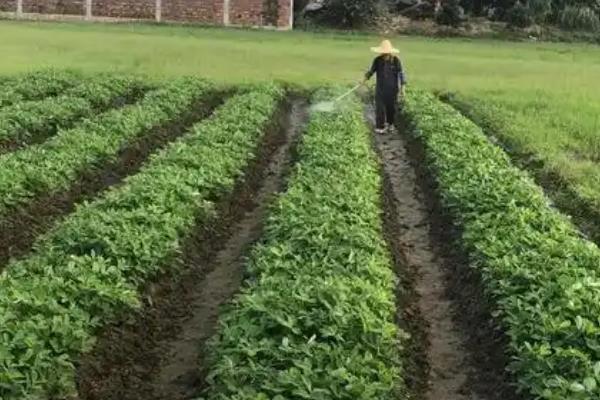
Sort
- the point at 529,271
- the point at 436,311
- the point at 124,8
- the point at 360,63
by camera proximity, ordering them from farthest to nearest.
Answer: the point at 124,8, the point at 360,63, the point at 436,311, the point at 529,271

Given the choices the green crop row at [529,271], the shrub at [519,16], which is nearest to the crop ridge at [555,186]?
the green crop row at [529,271]

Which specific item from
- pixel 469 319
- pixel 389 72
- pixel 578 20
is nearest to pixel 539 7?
pixel 578 20

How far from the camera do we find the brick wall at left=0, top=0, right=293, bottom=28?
5578 centimetres

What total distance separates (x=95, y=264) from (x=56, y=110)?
1059 centimetres

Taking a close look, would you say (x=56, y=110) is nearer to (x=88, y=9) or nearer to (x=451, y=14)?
(x=88, y=9)

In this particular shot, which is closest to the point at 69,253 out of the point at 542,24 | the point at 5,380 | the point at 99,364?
the point at 99,364

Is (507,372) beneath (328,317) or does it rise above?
beneath

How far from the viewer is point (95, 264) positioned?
7.64m

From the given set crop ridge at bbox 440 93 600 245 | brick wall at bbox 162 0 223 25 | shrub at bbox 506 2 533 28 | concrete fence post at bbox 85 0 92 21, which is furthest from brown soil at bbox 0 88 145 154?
shrub at bbox 506 2 533 28

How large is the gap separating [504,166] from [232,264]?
5025 mm

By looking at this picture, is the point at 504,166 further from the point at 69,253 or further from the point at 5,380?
the point at 5,380

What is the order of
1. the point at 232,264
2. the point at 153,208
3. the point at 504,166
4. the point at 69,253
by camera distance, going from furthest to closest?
the point at 504,166 → the point at 232,264 → the point at 153,208 → the point at 69,253

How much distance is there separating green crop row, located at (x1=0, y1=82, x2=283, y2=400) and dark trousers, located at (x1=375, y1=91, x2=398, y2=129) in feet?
21.9

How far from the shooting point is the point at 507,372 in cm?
698
